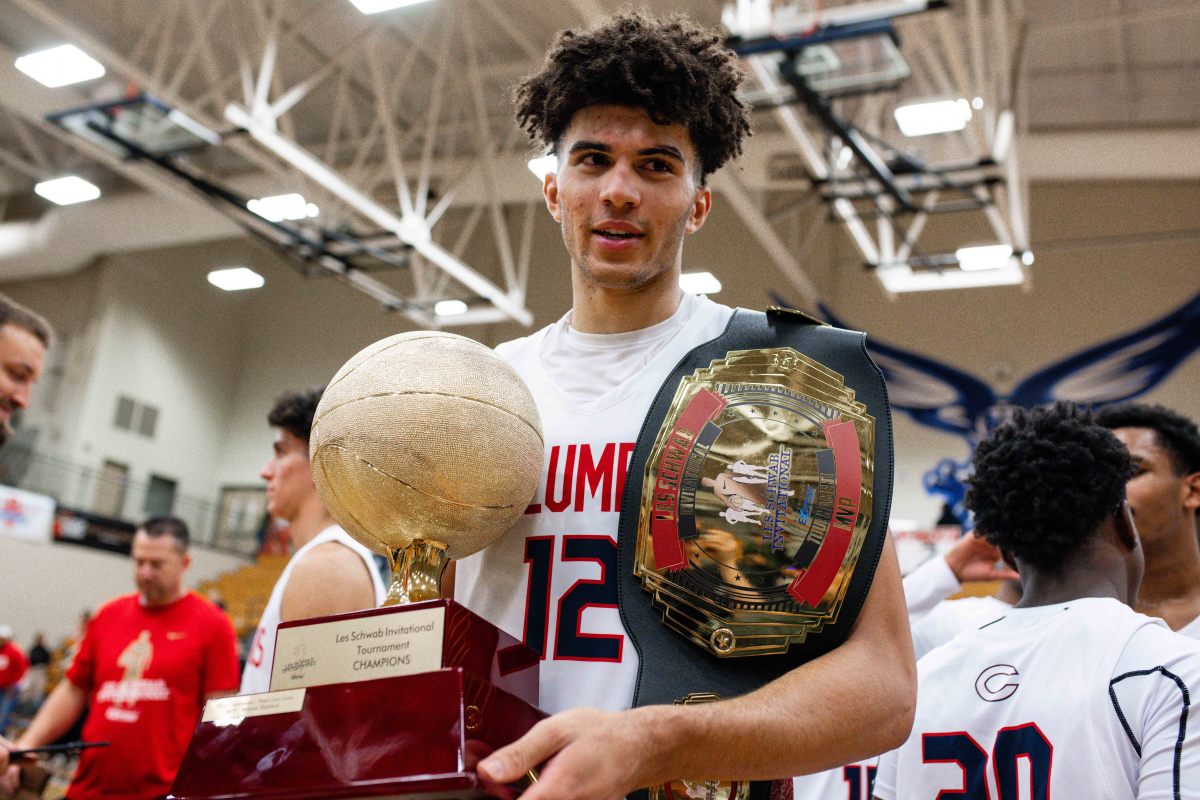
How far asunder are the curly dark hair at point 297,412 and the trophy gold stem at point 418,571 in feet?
7.45

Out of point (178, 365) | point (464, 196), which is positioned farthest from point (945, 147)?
point (178, 365)

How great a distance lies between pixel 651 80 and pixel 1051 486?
1.33 meters

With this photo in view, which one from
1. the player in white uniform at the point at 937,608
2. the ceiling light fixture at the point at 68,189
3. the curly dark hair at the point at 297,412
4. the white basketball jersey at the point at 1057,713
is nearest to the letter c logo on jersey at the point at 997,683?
the white basketball jersey at the point at 1057,713

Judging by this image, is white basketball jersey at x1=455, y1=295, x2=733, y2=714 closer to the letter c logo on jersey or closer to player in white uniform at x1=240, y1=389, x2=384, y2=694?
the letter c logo on jersey

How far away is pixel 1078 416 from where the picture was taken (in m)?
2.47

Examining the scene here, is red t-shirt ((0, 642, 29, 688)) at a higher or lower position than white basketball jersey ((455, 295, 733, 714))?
lower

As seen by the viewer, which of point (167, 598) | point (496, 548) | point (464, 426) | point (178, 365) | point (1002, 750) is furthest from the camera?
point (178, 365)

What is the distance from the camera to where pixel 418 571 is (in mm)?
1384

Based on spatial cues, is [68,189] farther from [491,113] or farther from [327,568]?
[327,568]

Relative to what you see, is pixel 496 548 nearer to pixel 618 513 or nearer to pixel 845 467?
pixel 618 513

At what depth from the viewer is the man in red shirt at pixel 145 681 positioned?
4289 millimetres

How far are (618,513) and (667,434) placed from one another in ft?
0.44

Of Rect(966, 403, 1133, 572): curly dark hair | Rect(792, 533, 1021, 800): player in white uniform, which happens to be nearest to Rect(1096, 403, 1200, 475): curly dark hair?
Rect(792, 533, 1021, 800): player in white uniform

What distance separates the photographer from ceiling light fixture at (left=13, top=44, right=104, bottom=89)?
9875 mm
